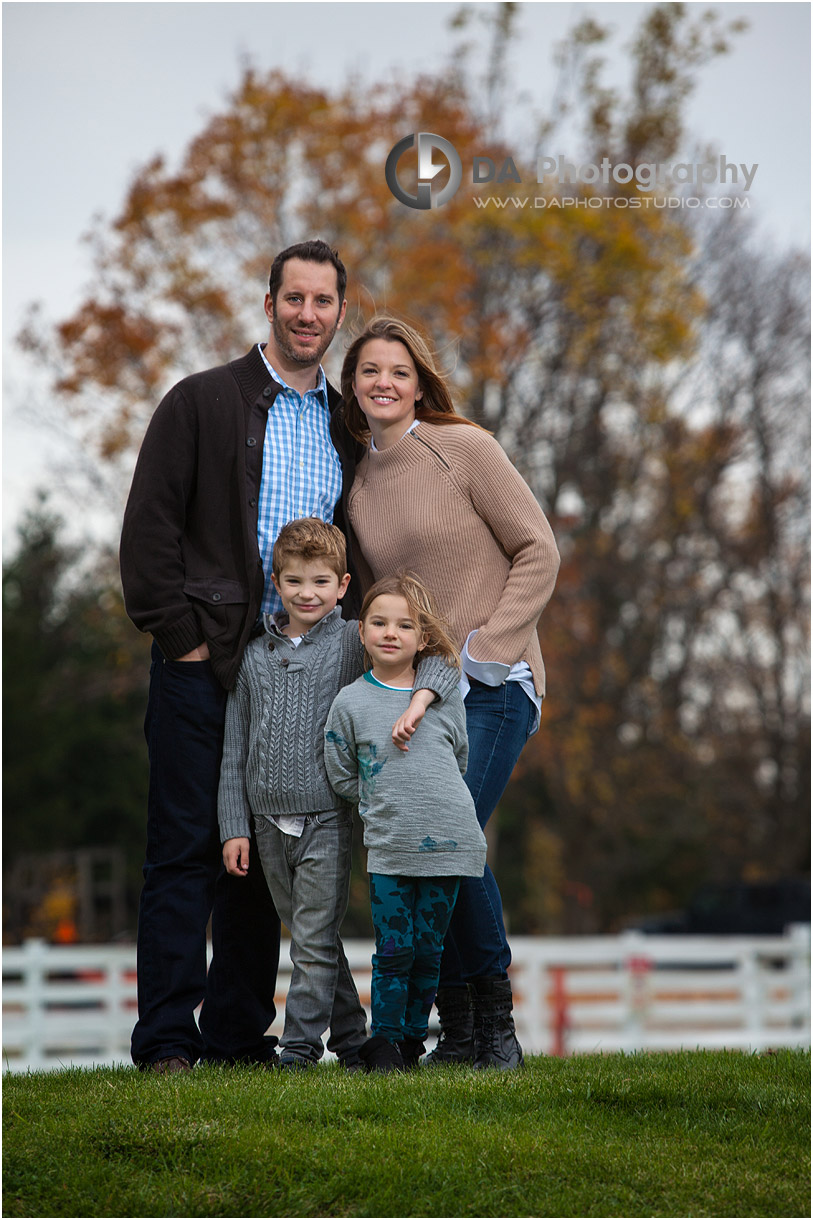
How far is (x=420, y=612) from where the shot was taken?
4.12m

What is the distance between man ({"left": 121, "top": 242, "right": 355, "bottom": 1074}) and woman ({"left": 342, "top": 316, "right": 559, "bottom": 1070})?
223 mm

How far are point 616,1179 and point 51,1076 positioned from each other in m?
2.16

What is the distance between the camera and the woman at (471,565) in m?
4.30

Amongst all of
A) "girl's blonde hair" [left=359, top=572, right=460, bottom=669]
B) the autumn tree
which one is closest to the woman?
"girl's blonde hair" [left=359, top=572, right=460, bottom=669]

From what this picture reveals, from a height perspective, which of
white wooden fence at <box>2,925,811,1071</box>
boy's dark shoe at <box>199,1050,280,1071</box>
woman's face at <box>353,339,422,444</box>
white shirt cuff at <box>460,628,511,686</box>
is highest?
woman's face at <box>353,339,422,444</box>

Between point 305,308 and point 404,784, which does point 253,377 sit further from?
point 404,784

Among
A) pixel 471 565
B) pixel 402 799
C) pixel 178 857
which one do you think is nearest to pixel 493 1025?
pixel 402 799

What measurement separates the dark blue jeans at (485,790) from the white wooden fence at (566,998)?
23.7ft

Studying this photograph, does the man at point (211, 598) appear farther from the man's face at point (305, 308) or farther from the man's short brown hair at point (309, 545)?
the man's short brown hair at point (309, 545)

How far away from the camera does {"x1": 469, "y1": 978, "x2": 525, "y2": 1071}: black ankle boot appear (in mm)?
4344

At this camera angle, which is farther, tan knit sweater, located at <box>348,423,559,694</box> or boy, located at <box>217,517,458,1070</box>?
tan knit sweater, located at <box>348,423,559,694</box>

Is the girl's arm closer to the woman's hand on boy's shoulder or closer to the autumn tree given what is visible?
the woman's hand on boy's shoulder

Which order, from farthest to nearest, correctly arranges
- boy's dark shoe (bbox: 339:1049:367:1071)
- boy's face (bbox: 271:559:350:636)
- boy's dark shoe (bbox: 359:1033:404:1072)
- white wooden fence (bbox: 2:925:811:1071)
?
white wooden fence (bbox: 2:925:811:1071) < boy's dark shoe (bbox: 339:1049:367:1071) < boy's face (bbox: 271:559:350:636) < boy's dark shoe (bbox: 359:1033:404:1072)

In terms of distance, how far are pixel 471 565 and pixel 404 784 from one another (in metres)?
0.83
